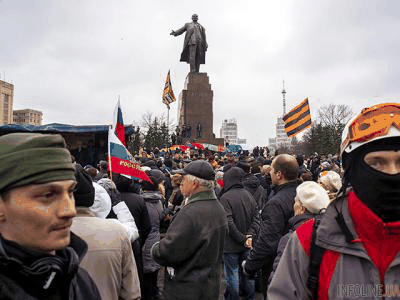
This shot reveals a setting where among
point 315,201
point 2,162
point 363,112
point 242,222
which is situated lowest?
point 242,222

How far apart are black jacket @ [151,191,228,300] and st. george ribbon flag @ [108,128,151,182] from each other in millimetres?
786

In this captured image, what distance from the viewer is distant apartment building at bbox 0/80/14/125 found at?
100438mm

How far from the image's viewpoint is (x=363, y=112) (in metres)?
1.67

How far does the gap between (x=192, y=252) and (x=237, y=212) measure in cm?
164

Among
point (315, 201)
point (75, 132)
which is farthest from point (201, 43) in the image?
point (315, 201)

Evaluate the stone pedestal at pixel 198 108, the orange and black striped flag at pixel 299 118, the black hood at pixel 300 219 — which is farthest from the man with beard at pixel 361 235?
the stone pedestal at pixel 198 108

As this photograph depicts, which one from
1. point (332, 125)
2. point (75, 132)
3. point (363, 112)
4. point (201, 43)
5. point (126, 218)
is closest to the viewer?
point (363, 112)

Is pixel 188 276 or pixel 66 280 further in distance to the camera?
pixel 188 276

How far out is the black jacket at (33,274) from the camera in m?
1.18

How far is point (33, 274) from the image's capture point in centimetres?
119

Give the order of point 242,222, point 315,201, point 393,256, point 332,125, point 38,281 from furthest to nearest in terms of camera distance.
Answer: point 332,125 < point 242,222 < point 315,201 < point 393,256 < point 38,281

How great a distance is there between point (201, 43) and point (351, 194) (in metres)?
25.7

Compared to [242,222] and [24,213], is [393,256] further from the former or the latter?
[242,222]

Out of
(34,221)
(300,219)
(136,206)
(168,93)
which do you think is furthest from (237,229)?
(168,93)
